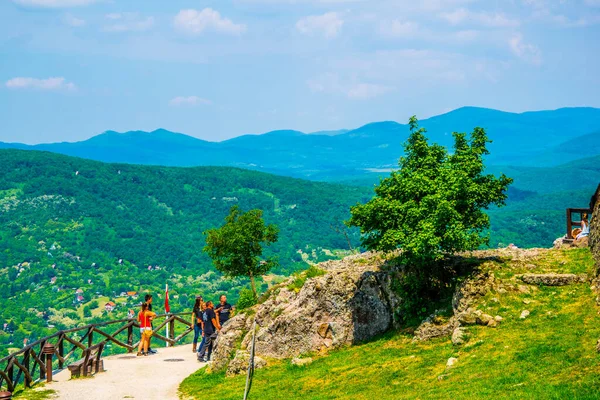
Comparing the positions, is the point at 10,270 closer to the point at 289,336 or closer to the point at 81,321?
the point at 81,321

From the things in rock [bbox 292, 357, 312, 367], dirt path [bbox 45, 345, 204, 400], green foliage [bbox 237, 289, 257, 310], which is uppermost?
green foliage [bbox 237, 289, 257, 310]

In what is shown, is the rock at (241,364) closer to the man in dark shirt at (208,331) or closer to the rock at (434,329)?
the man in dark shirt at (208,331)

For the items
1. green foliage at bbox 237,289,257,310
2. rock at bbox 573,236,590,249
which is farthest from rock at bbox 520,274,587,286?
green foliage at bbox 237,289,257,310

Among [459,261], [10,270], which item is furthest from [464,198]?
[10,270]

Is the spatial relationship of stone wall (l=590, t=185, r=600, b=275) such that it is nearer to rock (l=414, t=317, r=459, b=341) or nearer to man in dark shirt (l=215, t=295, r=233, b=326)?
rock (l=414, t=317, r=459, b=341)

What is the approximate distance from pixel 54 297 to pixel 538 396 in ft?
551

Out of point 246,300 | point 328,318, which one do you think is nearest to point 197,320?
point 246,300

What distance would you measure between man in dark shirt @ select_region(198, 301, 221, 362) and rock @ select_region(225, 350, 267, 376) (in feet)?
14.1

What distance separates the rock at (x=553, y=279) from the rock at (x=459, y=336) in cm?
312

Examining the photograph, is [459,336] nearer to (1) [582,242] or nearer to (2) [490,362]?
(2) [490,362]

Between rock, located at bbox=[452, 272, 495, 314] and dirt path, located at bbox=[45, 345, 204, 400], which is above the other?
rock, located at bbox=[452, 272, 495, 314]

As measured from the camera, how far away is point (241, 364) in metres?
24.6

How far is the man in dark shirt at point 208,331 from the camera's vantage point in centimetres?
2894

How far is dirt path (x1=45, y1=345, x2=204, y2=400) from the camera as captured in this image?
2277 cm
